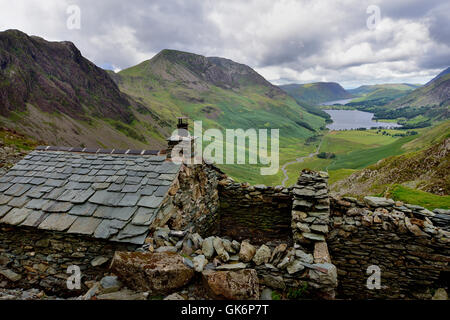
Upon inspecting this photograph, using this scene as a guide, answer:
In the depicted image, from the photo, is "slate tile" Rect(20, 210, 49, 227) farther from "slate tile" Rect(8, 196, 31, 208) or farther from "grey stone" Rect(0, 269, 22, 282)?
"grey stone" Rect(0, 269, 22, 282)

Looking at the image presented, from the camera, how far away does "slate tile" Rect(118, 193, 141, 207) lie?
783 cm

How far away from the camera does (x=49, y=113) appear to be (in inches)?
3494

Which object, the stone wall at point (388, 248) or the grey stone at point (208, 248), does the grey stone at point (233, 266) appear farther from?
the stone wall at point (388, 248)

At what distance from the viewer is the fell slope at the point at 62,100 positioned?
7856 cm

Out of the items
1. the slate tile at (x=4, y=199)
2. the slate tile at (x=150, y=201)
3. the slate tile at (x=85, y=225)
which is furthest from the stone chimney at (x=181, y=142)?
the slate tile at (x=4, y=199)

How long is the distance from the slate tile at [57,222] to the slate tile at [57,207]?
17 centimetres

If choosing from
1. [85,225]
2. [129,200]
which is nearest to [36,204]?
[85,225]

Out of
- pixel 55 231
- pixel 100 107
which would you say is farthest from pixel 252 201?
pixel 100 107

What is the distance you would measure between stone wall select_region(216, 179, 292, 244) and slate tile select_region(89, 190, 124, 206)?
566 cm

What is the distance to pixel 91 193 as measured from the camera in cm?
850

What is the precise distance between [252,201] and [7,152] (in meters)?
31.2

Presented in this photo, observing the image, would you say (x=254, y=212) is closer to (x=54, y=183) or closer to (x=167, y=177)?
(x=167, y=177)
